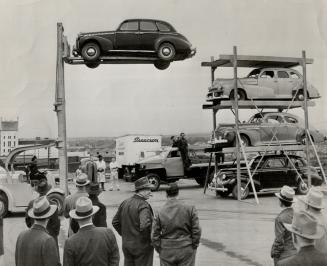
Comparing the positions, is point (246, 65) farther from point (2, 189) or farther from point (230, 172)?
point (2, 189)

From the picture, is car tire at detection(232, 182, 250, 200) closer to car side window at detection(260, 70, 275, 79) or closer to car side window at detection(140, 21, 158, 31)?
car side window at detection(260, 70, 275, 79)

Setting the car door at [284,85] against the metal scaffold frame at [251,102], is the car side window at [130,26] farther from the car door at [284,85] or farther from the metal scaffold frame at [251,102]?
the car door at [284,85]

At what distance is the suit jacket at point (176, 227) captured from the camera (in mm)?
5477

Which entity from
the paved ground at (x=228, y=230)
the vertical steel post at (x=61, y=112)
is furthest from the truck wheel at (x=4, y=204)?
the vertical steel post at (x=61, y=112)

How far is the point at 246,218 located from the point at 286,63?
25.6 ft

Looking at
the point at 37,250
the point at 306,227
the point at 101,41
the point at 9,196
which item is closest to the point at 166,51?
the point at 101,41

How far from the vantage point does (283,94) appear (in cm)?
1791

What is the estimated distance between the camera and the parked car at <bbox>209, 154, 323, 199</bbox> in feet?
56.1

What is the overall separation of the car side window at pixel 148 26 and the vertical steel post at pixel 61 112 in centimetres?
400

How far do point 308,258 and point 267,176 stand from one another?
14.4 metres

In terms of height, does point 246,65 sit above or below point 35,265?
above

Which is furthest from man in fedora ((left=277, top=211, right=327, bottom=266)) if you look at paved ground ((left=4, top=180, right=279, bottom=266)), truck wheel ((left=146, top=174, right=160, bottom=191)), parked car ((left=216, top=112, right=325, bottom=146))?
truck wheel ((left=146, top=174, right=160, bottom=191))

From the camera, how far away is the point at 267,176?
17.4 meters

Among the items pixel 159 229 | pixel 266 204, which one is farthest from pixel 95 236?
pixel 266 204
